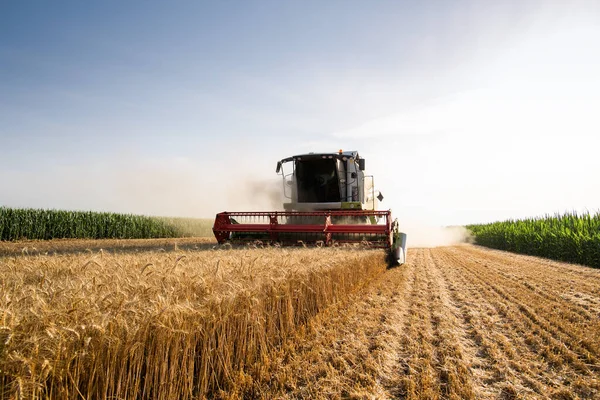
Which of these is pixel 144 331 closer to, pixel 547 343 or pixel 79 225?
pixel 547 343

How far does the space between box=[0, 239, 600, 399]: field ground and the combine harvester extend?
316 cm

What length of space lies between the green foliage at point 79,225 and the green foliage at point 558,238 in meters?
23.9

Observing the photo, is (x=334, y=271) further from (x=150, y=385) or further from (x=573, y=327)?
(x=150, y=385)

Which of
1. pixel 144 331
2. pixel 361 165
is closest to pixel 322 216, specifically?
pixel 361 165

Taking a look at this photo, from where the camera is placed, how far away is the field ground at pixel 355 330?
2594mm

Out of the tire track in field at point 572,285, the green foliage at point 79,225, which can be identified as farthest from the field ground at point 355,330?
the green foliage at point 79,225

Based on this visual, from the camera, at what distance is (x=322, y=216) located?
1145 centimetres

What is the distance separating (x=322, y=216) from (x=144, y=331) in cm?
924

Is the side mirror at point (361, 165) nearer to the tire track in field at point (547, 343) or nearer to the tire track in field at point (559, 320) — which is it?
the tire track in field at point (559, 320)

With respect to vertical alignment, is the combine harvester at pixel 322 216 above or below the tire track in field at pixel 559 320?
above

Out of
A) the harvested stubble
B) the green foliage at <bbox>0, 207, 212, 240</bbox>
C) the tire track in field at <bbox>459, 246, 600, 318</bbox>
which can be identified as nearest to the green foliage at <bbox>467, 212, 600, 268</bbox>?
the tire track in field at <bbox>459, 246, 600, 318</bbox>

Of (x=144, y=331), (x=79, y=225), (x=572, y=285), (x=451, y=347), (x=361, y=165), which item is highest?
(x=361, y=165)

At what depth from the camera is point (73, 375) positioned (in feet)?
6.73

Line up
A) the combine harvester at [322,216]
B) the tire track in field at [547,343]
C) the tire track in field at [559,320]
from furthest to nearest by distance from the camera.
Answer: the combine harvester at [322,216] < the tire track in field at [559,320] < the tire track in field at [547,343]
